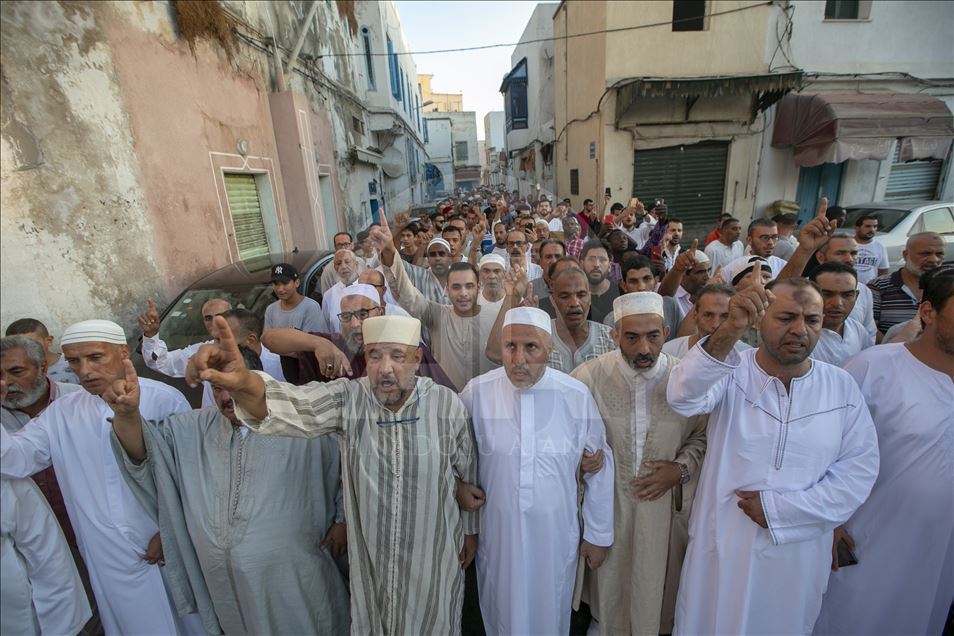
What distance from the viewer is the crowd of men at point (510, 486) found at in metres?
1.86

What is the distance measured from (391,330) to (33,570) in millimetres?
1692

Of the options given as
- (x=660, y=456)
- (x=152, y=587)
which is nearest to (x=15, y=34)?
(x=152, y=587)

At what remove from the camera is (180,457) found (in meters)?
1.97

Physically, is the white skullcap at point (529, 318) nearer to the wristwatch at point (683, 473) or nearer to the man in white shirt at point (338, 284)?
the wristwatch at point (683, 473)

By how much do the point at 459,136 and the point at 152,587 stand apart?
56871mm

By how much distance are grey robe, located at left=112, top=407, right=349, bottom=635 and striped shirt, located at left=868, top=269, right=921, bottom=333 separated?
13.2 ft

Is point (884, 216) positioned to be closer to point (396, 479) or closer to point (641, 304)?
point (641, 304)

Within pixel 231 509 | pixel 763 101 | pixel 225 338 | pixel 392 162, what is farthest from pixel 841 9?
pixel 231 509

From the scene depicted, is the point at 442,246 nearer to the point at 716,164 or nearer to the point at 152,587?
the point at 152,587

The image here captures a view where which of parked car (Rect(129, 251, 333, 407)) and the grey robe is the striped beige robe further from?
parked car (Rect(129, 251, 333, 407))

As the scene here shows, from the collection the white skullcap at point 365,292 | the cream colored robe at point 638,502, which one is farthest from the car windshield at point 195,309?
the cream colored robe at point 638,502

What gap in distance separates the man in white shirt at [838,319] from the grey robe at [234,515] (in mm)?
2797

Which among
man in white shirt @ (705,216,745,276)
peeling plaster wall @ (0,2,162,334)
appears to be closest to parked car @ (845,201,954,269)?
man in white shirt @ (705,216,745,276)

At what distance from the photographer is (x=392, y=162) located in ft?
60.1
